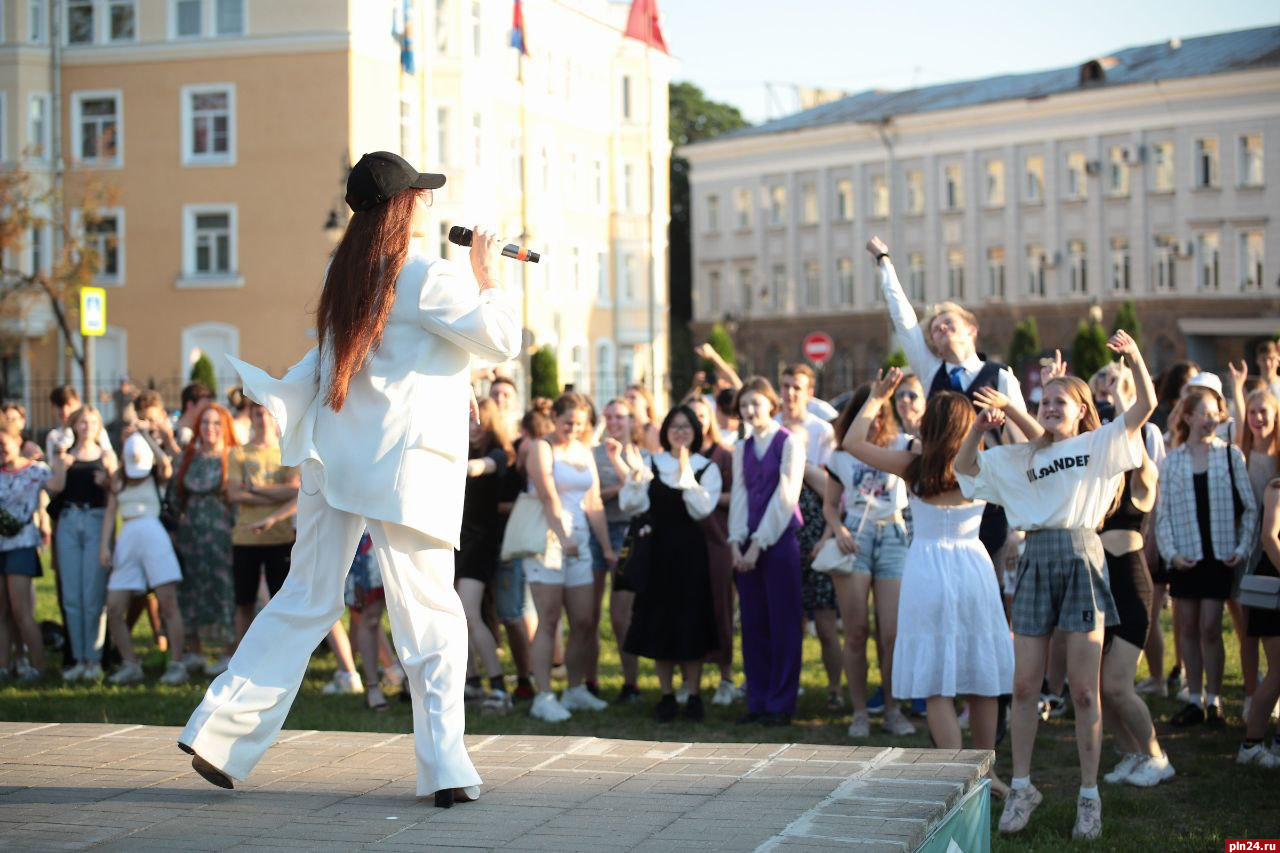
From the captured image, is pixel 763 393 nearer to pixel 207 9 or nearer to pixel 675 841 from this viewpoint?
pixel 675 841

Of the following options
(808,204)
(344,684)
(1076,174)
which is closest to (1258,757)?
(344,684)

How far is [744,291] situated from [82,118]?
111ft

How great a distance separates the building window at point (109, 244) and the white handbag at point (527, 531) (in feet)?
116

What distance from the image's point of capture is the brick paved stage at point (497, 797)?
5461mm

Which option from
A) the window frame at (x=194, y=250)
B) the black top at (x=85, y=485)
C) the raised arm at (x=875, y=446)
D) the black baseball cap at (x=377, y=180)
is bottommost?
the black top at (x=85, y=485)

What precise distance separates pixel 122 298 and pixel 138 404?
110 ft

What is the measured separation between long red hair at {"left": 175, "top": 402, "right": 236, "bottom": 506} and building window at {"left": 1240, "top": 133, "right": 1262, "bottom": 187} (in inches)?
2040

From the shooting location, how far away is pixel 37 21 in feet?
148

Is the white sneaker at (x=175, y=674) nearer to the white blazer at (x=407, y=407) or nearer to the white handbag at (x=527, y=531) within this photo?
the white handbag at (x=527, y=531)

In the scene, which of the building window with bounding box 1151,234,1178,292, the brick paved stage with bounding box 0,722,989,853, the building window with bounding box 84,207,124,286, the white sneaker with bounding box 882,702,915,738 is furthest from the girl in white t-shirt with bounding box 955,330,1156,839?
the building window with bounding box 1151,234,1178,292

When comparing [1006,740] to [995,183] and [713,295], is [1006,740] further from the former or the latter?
[713,295]

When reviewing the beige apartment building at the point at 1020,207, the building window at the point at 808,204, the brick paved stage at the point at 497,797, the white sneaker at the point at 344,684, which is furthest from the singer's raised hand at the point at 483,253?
the building window at the point at 808,204

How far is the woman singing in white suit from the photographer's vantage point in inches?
236

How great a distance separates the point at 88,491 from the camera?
12836 mm
